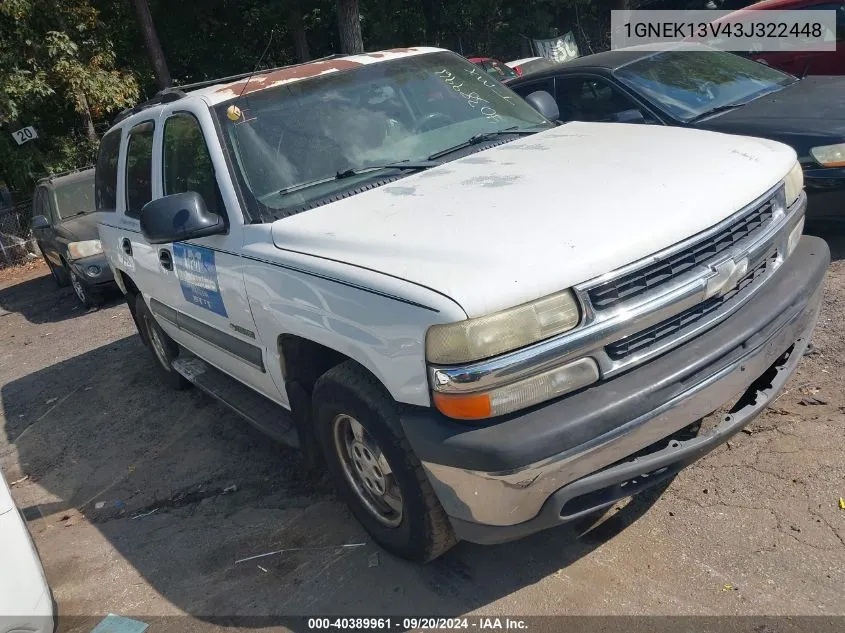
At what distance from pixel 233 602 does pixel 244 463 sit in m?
1.31

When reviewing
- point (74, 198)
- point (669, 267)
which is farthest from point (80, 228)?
point (669, 267)

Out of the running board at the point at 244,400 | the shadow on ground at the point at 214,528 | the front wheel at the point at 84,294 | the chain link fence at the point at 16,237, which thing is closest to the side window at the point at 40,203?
the front wheel at the point at 84,294

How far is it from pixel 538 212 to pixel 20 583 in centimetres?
237

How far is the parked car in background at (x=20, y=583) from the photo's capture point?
276 centimetres

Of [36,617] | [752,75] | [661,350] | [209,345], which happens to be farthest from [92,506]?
[752,75]

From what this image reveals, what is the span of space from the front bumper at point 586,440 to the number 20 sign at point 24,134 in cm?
1521

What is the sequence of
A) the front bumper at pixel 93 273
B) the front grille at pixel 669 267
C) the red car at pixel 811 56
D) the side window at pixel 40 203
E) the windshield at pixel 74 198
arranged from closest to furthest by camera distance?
the front grille at pixel 669 267, the red car at pixel 811 56, the front bumper at pixel 93 273, the windshield at pixel 74 198, the side window at pixel 40 203

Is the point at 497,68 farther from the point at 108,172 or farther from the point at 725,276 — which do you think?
the point at 725,276

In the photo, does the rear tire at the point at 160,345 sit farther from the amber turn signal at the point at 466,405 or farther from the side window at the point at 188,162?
the amber turn signal at the point at 466,405

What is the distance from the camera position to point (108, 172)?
18.2ft

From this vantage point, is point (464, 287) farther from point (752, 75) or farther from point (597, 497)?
point (752, 75)

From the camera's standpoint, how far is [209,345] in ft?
13.9

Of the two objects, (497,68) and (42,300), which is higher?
(497,68)

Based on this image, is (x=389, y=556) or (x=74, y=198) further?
(x=74, y=198)
